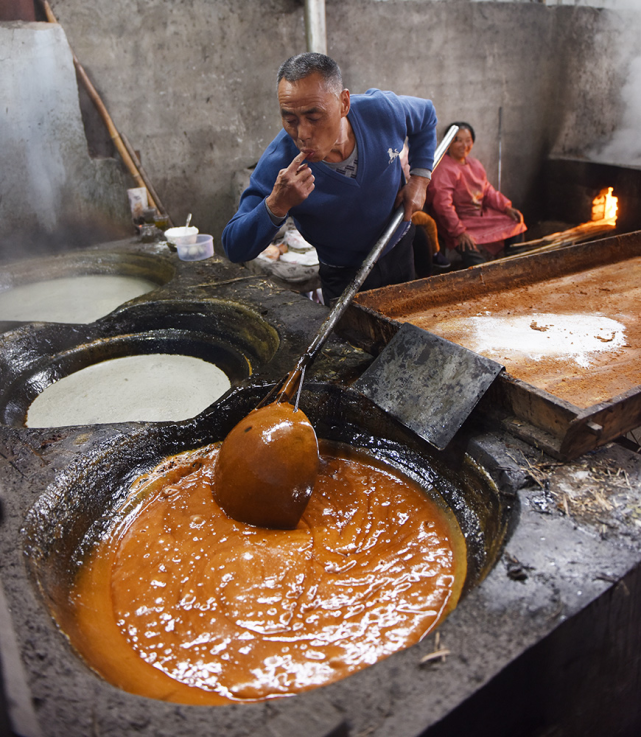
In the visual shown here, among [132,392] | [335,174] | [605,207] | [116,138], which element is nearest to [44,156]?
Answer: [116,138]

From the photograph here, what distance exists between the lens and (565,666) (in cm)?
133

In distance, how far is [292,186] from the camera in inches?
91.7

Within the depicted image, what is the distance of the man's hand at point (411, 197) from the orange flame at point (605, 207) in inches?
214

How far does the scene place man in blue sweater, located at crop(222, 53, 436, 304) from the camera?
2.38m

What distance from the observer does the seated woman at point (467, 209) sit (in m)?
6.34

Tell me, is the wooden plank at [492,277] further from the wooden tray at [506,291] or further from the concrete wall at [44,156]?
the concrete wall at [44,156]

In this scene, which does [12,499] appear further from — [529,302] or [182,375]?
[529,302]

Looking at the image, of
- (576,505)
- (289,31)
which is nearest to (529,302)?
(576,505)

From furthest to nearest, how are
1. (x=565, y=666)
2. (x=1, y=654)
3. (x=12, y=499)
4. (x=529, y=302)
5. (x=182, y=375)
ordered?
(x=182, y=375)
(x=529, y=302)
(x=12, y=499)
(x=565, y=666)
(x=1, y=654)

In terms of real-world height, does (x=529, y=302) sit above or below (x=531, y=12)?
below

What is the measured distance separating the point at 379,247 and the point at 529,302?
813mm

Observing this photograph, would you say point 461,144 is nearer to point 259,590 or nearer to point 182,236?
point 182,236

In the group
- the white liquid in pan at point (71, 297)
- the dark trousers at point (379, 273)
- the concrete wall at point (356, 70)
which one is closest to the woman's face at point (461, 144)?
the concrete wall at point (356, 70)

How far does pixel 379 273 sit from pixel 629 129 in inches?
268
